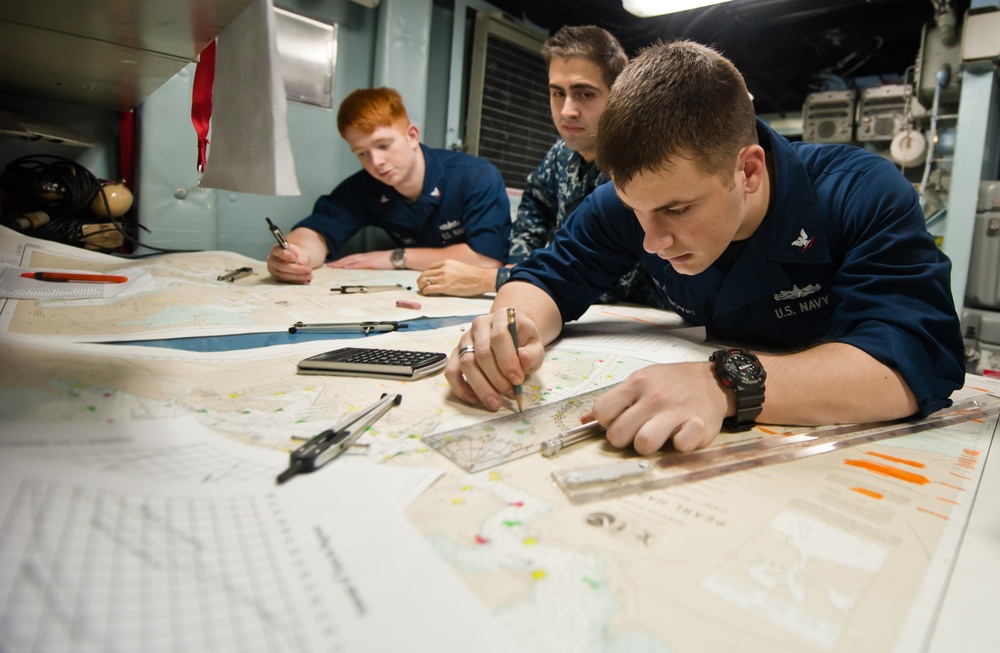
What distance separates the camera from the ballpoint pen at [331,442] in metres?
0.47

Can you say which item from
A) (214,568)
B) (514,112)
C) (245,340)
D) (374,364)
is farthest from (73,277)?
(514,112)

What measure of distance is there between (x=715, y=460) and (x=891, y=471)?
184 millimetres

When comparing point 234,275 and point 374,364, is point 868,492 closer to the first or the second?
point 374,364

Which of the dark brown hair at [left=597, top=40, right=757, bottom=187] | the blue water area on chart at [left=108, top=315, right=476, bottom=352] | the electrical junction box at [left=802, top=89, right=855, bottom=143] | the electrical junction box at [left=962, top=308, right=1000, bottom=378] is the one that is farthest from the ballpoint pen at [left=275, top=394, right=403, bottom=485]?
the electrical junction box at [left=802, top=89, right=855, bottom=143]

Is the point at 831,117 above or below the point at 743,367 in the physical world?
above

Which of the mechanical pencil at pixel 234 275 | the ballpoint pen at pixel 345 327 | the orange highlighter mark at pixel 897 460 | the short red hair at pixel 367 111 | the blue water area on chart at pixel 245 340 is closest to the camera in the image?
the orange highlighter mark at pixel 897 460

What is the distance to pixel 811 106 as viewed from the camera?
2.99m

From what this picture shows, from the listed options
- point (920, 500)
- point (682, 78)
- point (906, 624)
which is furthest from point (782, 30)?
point (906, 624)

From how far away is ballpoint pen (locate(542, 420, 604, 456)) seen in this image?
0.55m

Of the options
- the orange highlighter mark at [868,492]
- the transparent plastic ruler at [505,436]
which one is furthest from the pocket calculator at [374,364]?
the orange highlighter mark at [868,492]

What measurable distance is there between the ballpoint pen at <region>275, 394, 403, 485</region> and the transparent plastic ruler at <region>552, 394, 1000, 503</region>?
0.21 meters

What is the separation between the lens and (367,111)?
1907 mm

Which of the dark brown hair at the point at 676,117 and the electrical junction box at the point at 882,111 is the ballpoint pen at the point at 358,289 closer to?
the dark brown hair at the point at 676,117

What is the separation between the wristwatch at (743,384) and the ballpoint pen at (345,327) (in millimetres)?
611
